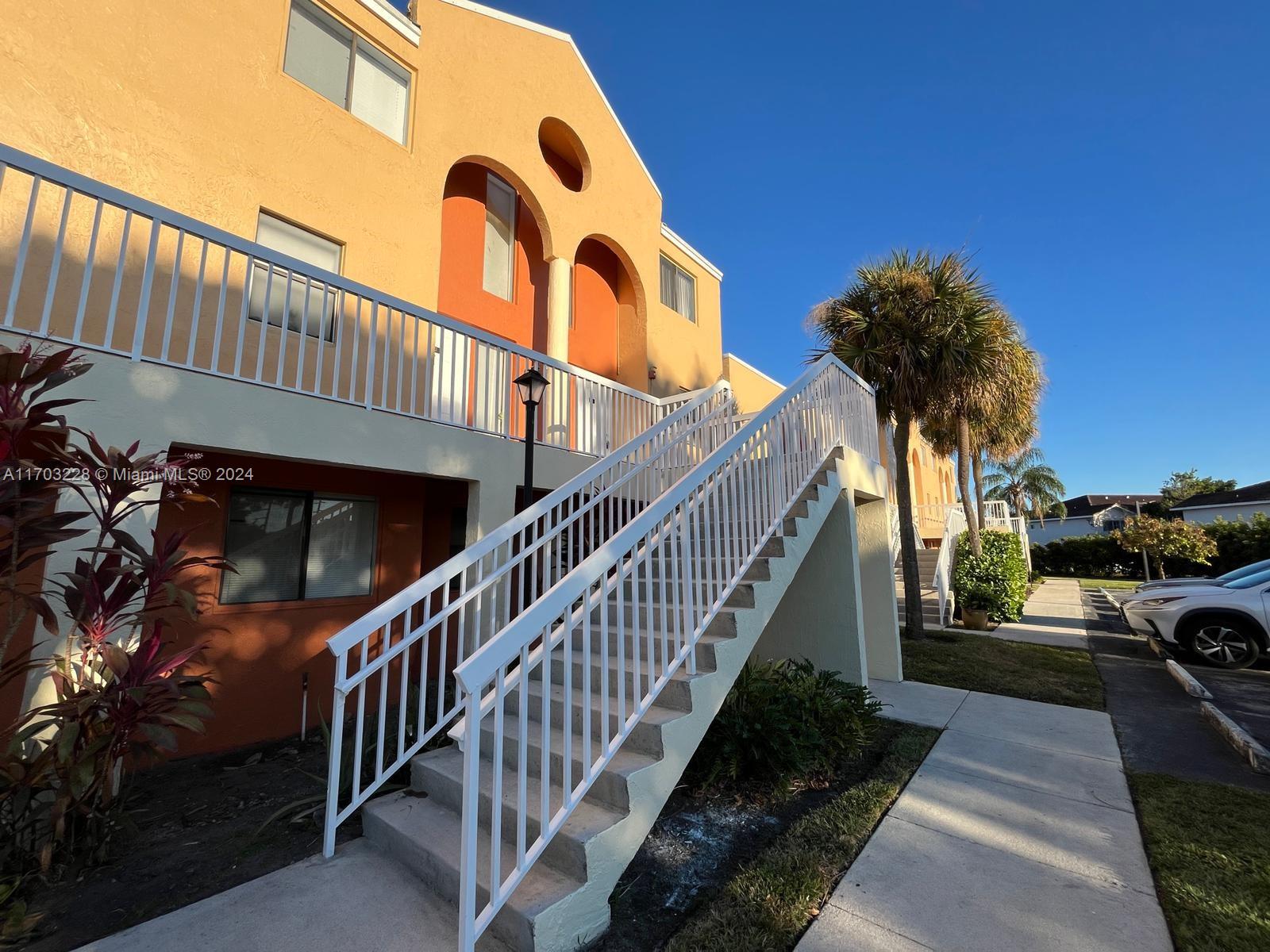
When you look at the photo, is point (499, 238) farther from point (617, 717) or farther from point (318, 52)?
point (617, 717)

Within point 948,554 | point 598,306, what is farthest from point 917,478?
point 598,306

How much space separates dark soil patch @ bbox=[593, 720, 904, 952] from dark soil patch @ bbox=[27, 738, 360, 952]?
172 cm

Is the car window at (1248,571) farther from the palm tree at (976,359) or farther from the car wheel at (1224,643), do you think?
the palm tree at (976,359)

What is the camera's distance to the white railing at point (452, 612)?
2.92 metres

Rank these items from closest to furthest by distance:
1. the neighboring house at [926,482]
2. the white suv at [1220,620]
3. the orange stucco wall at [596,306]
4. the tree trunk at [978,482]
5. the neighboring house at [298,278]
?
the neighboring house at [298,278], the white suv at [1220,620], the orange stucco wall at [596,306], the tree trunk at [978,482], the neighboring house at [926,482]

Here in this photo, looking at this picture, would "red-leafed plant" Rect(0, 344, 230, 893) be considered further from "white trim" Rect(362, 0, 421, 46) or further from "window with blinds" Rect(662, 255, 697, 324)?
"window with blinds" Rect(662, 255, 697, 324)

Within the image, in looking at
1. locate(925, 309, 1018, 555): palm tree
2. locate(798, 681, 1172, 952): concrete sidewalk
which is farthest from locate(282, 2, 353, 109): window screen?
locate(925, 309, 1018, 555): palm tree

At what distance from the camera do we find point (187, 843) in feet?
10.2

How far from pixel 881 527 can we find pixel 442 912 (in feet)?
20.9

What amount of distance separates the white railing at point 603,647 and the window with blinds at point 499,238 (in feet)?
16.2

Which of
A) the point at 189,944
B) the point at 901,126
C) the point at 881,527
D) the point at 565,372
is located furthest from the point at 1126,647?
the point at 189,944

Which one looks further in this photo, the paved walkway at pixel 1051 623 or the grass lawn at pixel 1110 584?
the grass lawn at pixel 1110 584

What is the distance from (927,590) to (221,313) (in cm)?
1419

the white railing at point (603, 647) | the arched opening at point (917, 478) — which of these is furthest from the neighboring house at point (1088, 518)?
the white railing at point (603, 647)
